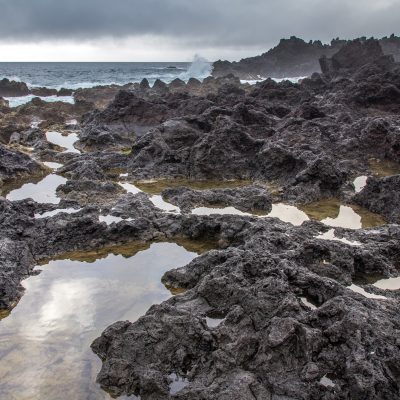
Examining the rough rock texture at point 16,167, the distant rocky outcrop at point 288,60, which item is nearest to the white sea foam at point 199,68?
the distant rocky outcrop at point 288,60

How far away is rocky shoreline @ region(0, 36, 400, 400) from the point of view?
5793mm

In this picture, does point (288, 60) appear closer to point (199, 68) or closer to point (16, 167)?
point (199, 68)

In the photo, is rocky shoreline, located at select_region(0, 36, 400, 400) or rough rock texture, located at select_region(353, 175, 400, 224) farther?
rough rock texture, located at select_region(353, 175, 400, 224)

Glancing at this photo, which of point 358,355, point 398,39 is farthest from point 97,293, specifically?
point 398,39

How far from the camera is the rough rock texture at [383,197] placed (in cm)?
1291

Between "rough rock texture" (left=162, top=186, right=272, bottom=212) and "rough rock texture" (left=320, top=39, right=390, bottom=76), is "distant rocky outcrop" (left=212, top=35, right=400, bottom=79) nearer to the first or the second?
"rough rock texture" (left=320, top=39, right=390, bottom=76)

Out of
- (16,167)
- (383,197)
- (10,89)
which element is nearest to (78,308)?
(383,197)

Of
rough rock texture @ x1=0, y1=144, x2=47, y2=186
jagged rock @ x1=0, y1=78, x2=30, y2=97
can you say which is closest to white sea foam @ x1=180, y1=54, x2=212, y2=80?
jagged rock @ x1=0, y1=78, x2=30, y2=97

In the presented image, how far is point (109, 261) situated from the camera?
405 inches

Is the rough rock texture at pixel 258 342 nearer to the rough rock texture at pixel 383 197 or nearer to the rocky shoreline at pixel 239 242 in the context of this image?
the rocky shoreline at pixel 239 242

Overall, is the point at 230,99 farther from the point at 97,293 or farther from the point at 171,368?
the point at 171,368

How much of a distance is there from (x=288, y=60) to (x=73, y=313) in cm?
11882

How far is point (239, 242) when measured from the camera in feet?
34.4

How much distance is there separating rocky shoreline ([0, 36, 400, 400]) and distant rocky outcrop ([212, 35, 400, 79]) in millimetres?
89371
